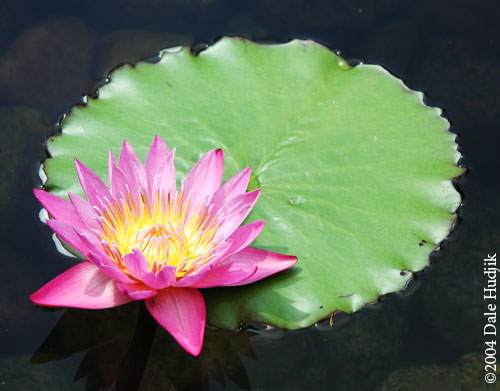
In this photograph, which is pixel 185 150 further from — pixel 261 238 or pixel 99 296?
pixel 99 296

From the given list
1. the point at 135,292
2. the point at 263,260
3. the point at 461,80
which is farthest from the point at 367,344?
the point at 461,80

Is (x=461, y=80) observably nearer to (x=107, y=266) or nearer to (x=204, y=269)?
(x=204, y=269)

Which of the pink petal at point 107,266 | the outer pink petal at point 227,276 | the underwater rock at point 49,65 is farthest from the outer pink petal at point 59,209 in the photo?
the underwater rock at point 49,65

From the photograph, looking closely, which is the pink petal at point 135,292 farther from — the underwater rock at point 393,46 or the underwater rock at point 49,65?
the underwater rock at point 393,46

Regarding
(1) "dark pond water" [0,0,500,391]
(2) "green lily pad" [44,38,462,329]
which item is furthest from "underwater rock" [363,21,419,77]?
(2) "green lily pad" [44,38,462,329]

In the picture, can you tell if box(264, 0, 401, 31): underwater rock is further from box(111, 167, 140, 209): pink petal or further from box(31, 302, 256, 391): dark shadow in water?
box(31, 302, 256, 391): dark shadow in water

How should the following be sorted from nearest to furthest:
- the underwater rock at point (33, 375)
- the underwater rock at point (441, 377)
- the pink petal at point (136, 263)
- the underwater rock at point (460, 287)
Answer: the pink petal at point (136, 263) → the underwater rock at point (33, 375) → the underwater rock at point (441, 377) → the underwater rock at point (460, 287)
